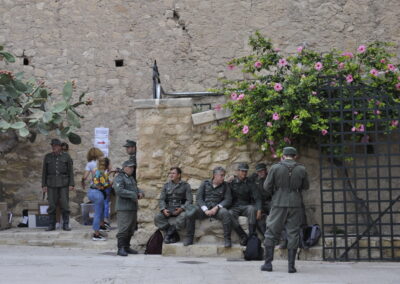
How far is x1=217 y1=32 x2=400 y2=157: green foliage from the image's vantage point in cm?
909

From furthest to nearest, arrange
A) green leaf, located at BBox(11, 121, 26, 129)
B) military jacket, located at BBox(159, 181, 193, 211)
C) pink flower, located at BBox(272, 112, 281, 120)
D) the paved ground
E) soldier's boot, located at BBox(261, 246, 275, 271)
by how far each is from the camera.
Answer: green leaf, located at BBox(11, 121, 26, 129) → military jacket, located at BBox(159, 181, 193, 211) → pink flower, located at BBox(272, 112, 281, 120) → soldier's boot, located at BBox(261, 246, 275, 271) → the paved ground

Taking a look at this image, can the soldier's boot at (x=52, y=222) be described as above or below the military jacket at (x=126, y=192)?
below

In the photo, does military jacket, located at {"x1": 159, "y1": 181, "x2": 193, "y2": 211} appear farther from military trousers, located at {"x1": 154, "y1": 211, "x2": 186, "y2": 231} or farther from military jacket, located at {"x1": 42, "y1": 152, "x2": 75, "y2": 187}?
military jacket, located at {"x1": 42, "y1": 152, "x2": 75, "y2": 187}

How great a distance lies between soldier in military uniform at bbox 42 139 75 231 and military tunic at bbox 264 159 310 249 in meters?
4.24

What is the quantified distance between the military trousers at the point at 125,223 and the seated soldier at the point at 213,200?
2.62ft

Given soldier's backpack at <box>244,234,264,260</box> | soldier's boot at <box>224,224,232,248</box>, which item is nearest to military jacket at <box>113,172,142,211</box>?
soldier's boot at <box>224,224,232,248</box>

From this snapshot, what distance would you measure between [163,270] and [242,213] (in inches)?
74.8

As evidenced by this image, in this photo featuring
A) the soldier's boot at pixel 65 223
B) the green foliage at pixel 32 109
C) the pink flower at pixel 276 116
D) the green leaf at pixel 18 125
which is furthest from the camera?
the green foliage at pixel 32 109

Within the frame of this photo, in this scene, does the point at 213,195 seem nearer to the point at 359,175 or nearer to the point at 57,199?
the point at 359,175

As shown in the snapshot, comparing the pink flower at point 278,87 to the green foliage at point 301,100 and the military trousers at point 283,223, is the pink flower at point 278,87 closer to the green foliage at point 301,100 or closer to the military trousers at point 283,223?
the green foliage at point 301,100

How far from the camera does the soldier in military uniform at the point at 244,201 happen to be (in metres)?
9.15

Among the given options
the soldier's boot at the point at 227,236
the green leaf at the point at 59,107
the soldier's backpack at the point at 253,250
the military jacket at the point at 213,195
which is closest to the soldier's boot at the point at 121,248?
the military jacket at the point at 213,195

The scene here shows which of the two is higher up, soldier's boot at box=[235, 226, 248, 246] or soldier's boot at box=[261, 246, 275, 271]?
soldier's boot at box=[235, 226, 248, 246]

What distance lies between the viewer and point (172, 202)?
31.0ft
